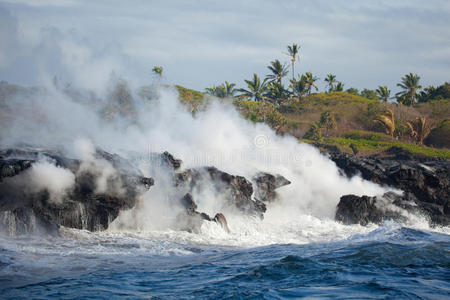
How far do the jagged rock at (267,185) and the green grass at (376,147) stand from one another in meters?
25.5

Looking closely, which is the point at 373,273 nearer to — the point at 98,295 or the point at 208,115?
the point at 98,295

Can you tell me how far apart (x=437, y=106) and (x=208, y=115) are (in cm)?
3982

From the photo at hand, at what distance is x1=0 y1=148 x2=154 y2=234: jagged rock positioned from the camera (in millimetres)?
13633

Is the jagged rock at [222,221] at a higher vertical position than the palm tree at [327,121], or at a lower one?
lower

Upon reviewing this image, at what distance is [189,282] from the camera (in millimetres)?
9688

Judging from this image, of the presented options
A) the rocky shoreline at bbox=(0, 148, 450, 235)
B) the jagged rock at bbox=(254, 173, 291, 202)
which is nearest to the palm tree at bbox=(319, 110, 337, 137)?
the rocky shoreline at bbox=(0, 148, 450, 235)

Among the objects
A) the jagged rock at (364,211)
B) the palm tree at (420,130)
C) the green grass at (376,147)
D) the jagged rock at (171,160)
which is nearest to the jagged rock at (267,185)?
the jagged rock at (364,211)

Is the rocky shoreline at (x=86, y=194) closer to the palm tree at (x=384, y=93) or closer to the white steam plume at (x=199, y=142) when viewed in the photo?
the white steam plume at (x=199, y=142)

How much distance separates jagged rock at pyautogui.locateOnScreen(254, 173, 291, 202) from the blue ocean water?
6.43 meters

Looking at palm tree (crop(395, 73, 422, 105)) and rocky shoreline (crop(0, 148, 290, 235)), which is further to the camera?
palm tree (crop(395, 73, 422, 105))

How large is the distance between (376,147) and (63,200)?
3633cm

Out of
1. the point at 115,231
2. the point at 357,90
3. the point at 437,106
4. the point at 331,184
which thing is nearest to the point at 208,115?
the point at 331,184

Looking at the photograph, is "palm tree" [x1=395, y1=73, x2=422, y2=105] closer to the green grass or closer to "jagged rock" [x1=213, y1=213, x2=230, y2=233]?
the green grass

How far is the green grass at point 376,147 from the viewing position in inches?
1698
